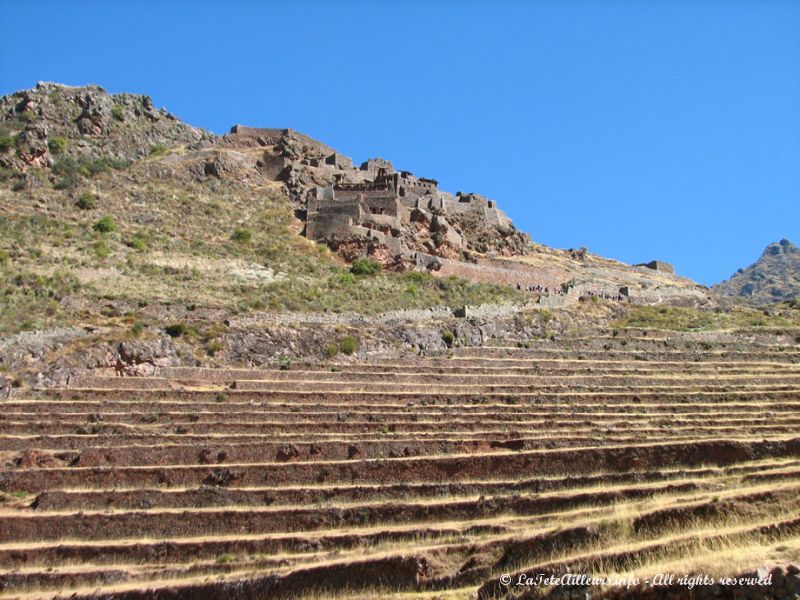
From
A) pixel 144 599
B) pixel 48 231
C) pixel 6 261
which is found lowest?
pixel 144 599

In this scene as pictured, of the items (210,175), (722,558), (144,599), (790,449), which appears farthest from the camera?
(210,175)

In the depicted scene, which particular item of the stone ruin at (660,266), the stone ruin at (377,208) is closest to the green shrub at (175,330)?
the stone ruin at (377,208)

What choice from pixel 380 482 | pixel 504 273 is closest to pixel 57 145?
A: pixel 504 273

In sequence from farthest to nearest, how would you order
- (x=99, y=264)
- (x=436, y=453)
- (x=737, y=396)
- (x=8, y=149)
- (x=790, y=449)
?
(x=8, y=149) < (x=99, y=264) < (x=737, y=396) < (x=436, y=453) < (x=790, y=449)

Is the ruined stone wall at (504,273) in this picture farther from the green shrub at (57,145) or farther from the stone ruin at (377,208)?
the green shrub at (57,145)

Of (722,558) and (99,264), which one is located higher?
(99,264)

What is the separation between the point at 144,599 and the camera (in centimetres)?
1328

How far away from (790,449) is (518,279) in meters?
27.7

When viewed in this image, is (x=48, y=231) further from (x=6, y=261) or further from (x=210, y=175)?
(x=210, y=175)

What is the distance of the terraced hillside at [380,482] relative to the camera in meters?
10.7

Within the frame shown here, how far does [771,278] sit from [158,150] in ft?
269

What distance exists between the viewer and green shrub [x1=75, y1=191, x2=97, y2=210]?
40.2 metres

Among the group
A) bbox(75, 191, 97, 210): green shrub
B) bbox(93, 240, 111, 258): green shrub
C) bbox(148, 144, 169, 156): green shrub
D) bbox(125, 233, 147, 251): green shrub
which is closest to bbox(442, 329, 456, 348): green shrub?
bbox(93, 240, 111, 258): green shrub

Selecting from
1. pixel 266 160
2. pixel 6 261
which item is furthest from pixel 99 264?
pixel 266 160
